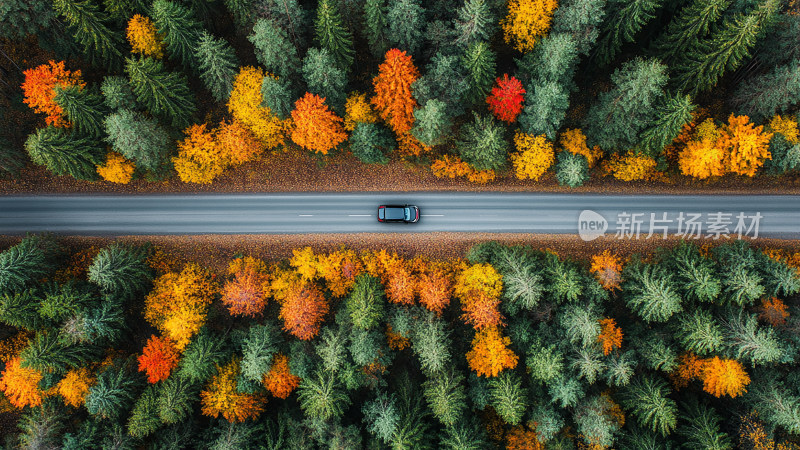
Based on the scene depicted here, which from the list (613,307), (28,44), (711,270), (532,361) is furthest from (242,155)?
(711,270)

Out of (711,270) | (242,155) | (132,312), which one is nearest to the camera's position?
(711,270)

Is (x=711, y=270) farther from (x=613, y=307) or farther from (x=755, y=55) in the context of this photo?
(x=755, y=55)

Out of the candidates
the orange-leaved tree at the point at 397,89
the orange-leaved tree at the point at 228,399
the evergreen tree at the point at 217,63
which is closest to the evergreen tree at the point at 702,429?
the orange-leaved tree at the point at 397,89

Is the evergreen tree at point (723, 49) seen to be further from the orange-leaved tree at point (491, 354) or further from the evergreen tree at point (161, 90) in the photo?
the evergreen tree at point (161, 90)

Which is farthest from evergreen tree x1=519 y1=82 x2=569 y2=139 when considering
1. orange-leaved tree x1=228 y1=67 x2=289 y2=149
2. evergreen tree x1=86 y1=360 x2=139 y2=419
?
evergreen tree x1=86 y1=360 x2=139 y2=419

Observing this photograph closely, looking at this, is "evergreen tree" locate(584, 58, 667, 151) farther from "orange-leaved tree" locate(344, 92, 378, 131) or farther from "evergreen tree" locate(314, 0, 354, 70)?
"evergreen tree" locate(314, 0, 354, 70)

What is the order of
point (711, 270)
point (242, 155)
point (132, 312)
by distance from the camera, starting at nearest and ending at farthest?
point (711, 270), point (242, 155), point (132, 312)

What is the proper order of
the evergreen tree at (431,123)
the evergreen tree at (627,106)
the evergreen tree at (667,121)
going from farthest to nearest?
the evergreen tree at (667,121) → the evergreen tree at (431,123) → the evergreen tree at (627,106)
